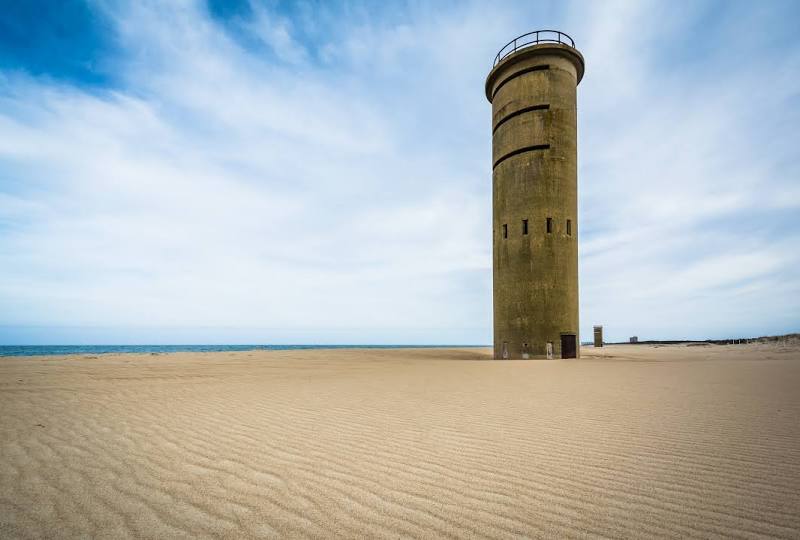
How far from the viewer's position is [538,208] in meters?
19.4

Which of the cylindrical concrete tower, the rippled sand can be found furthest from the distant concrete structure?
the rippled sand

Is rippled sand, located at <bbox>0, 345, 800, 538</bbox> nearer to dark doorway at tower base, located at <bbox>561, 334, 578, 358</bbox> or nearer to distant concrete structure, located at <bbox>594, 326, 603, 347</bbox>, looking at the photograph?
dark doorway at tower base, located at <bbox>561, 334, 578, 358</bbox>

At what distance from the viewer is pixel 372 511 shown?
2504mm

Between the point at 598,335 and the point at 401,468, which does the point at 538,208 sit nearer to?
the point at 401,468

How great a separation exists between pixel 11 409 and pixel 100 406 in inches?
42.5

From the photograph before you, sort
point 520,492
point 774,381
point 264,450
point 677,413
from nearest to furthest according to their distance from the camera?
point 520,492 < point 264,450 < point 677,413 < point 774,381

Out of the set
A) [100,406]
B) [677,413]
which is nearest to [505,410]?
[677,413]

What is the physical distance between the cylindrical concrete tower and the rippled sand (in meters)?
12.8

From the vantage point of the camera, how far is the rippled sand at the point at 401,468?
7.71ft

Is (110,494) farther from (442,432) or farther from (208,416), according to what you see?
(442,432)

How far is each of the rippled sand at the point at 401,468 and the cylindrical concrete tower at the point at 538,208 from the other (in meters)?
12.8

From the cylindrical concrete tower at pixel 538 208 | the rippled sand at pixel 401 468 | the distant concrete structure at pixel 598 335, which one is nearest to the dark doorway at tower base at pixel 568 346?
the cylindrical concrete tower at pixel 538 208

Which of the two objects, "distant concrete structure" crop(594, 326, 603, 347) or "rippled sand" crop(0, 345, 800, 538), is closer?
"rippled sand" crop(0, 345, 800, 538)

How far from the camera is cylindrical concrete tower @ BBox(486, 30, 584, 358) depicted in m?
19.0
